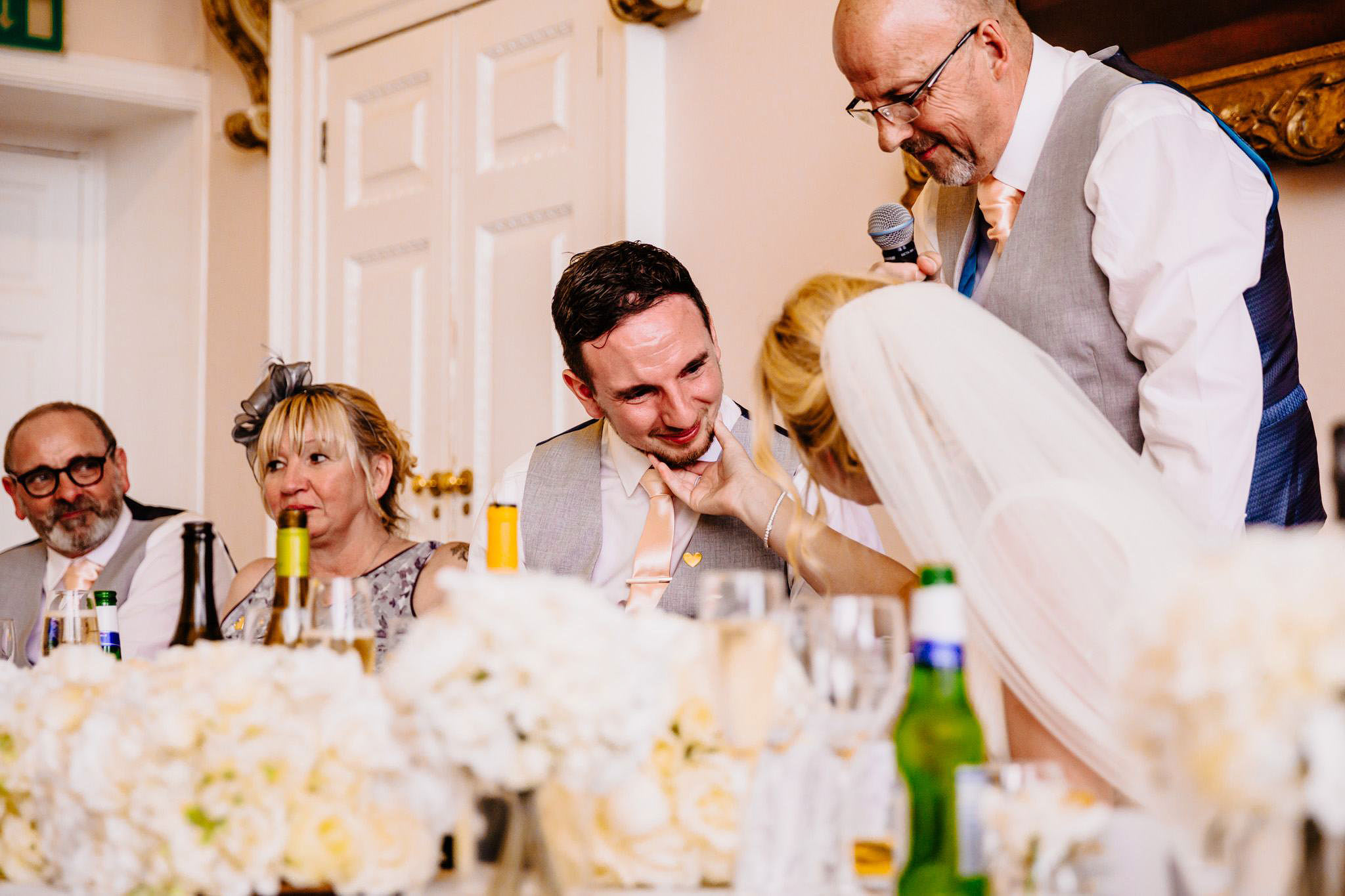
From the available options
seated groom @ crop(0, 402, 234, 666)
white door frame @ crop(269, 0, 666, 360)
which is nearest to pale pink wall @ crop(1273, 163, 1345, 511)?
seated groom @ crop(0, 402, 234, 666)

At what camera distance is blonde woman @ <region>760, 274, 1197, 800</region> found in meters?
1.24

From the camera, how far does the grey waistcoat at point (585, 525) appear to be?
7.62 feet

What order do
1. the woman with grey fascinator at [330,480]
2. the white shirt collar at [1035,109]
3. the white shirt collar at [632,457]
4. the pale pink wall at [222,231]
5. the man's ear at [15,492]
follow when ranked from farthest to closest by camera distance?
the pale pink wall at [222,231] → the man's ear at [15,492] → the woman with grey fascinator at [330,480] → the white shirt collar at [632,457] → the white shirt collar at [1035,109]

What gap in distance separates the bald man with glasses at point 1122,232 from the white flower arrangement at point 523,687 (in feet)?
2.97

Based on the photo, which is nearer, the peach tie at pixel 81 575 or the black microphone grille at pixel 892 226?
the black microphone grille at pixel 892 226

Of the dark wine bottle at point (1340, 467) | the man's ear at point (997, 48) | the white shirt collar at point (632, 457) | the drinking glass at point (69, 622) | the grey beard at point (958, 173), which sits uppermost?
the man's ear at point (997, 48)

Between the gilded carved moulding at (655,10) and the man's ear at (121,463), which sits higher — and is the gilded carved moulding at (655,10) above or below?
above

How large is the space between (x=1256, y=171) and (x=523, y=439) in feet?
7.22

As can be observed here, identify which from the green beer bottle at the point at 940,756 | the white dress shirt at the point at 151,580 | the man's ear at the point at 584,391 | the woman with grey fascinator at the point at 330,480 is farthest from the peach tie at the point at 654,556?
the green beer bottle at the point at 940,756

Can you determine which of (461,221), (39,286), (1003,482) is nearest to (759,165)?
(461,221)

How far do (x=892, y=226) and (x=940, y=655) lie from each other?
1.08 m

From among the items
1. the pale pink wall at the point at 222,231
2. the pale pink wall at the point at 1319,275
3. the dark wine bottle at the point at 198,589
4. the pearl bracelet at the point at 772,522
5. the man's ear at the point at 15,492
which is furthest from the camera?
the pale pink wall at the point at 222,231

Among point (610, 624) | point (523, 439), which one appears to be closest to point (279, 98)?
point (523, 439)

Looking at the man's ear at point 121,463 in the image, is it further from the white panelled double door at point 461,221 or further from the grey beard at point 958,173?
the grey beard at point 958,173
